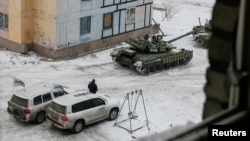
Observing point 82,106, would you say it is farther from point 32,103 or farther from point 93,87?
point 93,87

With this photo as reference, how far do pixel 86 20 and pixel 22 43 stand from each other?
3.79m

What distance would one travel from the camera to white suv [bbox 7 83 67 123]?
19.5 metres

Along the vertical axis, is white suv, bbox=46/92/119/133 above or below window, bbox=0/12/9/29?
below

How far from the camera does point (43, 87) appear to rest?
807 inches

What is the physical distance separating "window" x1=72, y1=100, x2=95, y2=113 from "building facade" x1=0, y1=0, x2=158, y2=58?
936 centimetres

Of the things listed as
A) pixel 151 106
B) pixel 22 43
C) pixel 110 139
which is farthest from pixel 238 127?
pixel 22 43

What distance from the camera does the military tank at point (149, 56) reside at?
1025 inches

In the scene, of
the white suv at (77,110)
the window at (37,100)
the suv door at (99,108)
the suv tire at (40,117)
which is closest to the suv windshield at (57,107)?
the white suv at (77,110)

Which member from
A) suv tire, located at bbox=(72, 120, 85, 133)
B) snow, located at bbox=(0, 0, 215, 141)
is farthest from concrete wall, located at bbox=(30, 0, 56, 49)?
suv tire, located at bbox=(72, 120, 85, 133)

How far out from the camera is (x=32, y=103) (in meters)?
19.6

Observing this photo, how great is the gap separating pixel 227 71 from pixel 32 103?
680 inches

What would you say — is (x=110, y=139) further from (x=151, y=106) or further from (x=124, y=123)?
(x=151, y=106)

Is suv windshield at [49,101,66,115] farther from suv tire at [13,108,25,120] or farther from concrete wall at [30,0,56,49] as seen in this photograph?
concrete wall at [30,0,56,49]

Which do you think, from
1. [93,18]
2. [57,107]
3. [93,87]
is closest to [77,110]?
[57,107]
